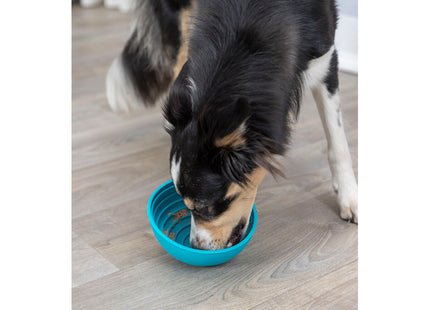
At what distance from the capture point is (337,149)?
219cm

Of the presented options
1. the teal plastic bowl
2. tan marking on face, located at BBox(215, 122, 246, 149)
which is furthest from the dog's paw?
tan marking on face, located at BBox(215, 122, 246, 149)

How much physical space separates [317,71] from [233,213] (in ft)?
2.37

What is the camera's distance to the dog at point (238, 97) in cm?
155

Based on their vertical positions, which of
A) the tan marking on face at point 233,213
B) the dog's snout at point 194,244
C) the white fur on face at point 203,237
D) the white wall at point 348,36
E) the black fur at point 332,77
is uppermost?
the black fur at point 332,77

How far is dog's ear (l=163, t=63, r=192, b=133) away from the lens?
161 centimetres

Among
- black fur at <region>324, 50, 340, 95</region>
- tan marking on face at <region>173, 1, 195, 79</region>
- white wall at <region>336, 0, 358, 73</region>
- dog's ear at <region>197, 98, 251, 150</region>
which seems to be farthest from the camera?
white wall at <region>336, 0, 358, 73</region>

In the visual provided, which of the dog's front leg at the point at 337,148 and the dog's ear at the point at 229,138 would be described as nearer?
the dog's ear at the point at 229,138

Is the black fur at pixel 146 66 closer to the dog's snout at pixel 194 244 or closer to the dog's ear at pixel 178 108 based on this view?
the dog's ear at pixel 178 108

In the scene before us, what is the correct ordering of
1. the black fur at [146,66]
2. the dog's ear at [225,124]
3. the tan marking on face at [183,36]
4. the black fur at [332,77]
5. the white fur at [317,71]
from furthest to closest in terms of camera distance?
the black fur at [146,66], the tan marking on face at [183,36], the black fur at [332,77], the white fur at [317,71], the dog's ear at [225,124]

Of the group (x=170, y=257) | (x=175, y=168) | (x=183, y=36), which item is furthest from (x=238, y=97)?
(x=183, y=36)

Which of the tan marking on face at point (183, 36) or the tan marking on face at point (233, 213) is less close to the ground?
the tan marking on face at point (183, 36)

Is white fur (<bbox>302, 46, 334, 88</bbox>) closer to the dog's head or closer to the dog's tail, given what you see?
the dog's head

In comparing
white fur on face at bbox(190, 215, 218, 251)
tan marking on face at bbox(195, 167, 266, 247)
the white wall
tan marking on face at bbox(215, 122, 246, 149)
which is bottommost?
the white wall

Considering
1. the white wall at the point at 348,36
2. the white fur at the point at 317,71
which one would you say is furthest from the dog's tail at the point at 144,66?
the white wall at the point at 348,36
